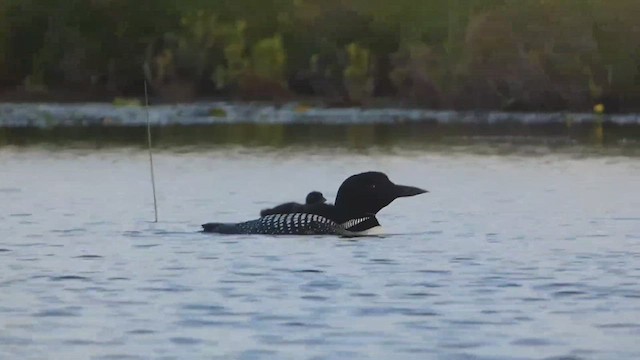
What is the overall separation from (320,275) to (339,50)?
43.3 meters

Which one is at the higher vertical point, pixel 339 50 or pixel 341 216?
pixel 339 50

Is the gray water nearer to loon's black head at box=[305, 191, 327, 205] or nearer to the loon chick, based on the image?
the loon chick

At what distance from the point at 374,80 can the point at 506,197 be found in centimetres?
3332

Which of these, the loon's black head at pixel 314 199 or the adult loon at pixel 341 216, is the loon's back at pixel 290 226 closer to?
the adult loon at pixel 341 216

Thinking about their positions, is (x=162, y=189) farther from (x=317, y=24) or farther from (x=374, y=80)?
(x=317, y=24)

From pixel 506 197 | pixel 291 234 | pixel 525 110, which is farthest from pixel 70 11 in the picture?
pixel 291 234

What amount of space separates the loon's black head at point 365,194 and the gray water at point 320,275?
0.36 m

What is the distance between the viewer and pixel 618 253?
1393 centimetres

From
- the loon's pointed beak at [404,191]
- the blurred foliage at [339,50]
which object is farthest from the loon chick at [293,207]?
the blurred foliage at [339,50]

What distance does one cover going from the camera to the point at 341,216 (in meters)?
15.0

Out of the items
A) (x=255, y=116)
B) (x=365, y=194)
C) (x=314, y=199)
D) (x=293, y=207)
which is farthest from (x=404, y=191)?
(x=255, y=116)

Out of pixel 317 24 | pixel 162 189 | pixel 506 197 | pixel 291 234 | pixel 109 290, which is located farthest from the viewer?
pixel 317 24

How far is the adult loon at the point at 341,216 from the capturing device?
14.9 meters

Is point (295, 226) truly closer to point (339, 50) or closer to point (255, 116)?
point (255, 116)
